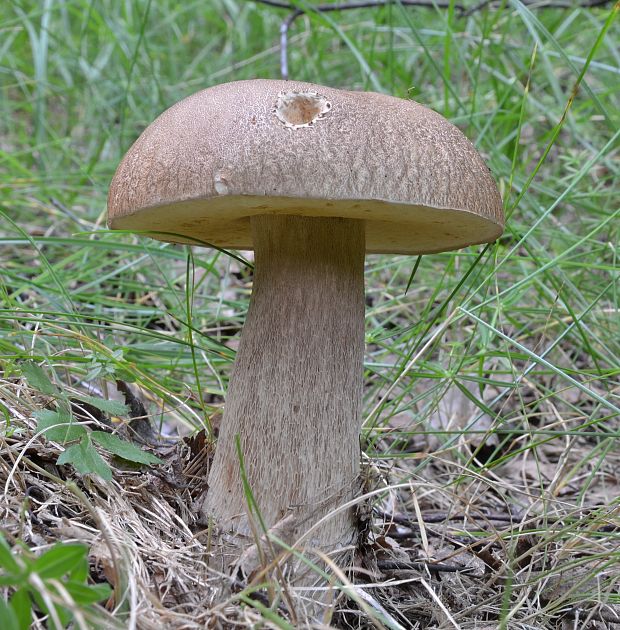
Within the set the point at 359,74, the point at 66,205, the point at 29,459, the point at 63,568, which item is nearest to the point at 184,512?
the point at 29,459

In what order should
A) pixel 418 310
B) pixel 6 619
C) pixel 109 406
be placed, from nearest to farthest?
pixel 6 619, pixel 109 406, pixel 418 310

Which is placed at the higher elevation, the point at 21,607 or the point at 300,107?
the point at 300,107

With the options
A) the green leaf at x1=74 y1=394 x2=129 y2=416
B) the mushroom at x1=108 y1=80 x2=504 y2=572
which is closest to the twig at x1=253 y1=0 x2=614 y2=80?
the mushroom at x1=108 y1=80 x2=504 y2=572

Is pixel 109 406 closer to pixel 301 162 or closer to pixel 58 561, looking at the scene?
pixel 58 561

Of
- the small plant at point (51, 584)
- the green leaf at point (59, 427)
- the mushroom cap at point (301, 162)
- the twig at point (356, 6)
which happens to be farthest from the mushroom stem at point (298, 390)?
the twig at point (356, 6)

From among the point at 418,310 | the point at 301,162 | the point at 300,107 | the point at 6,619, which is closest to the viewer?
the point at 6,619

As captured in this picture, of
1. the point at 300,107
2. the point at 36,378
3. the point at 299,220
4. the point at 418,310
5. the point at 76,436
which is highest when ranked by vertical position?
the point at 300,107

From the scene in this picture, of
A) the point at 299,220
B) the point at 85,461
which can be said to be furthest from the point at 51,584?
the point at 299,220
